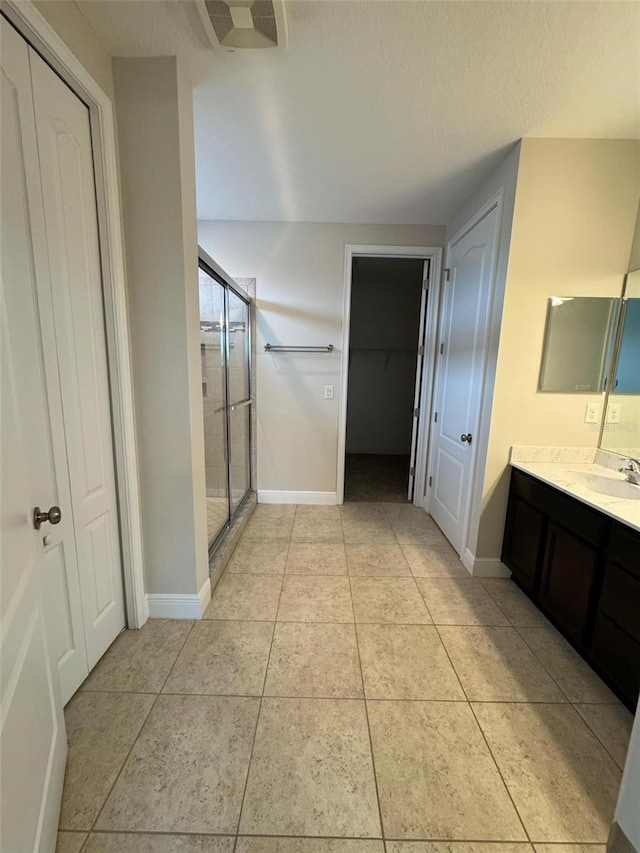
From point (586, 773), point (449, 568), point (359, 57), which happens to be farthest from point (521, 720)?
point (359, 57)

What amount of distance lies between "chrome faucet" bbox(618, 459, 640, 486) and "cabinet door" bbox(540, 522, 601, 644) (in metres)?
0.45

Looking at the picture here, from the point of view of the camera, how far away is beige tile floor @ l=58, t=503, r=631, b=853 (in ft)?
3.25

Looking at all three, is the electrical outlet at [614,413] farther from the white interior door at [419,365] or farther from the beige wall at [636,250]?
the white interior door at [419,365]

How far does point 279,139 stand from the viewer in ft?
6.11

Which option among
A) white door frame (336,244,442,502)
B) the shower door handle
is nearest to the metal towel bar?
white door frame (336,244,442,502)

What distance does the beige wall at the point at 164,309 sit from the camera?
1.45m

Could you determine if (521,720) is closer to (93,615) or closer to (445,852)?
(445,852)

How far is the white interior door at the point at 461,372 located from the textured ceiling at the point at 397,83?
52cm

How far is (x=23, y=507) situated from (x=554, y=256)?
2613 millimetres

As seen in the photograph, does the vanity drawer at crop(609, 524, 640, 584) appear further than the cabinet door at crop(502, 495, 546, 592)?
No

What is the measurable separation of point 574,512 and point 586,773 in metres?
0.96

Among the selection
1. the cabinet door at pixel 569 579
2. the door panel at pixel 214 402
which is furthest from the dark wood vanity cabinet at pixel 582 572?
the door panel at pixel 214 402

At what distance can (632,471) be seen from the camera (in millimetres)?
1747

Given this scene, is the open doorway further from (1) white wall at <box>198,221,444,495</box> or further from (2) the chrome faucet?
(2) the chrome faucet
